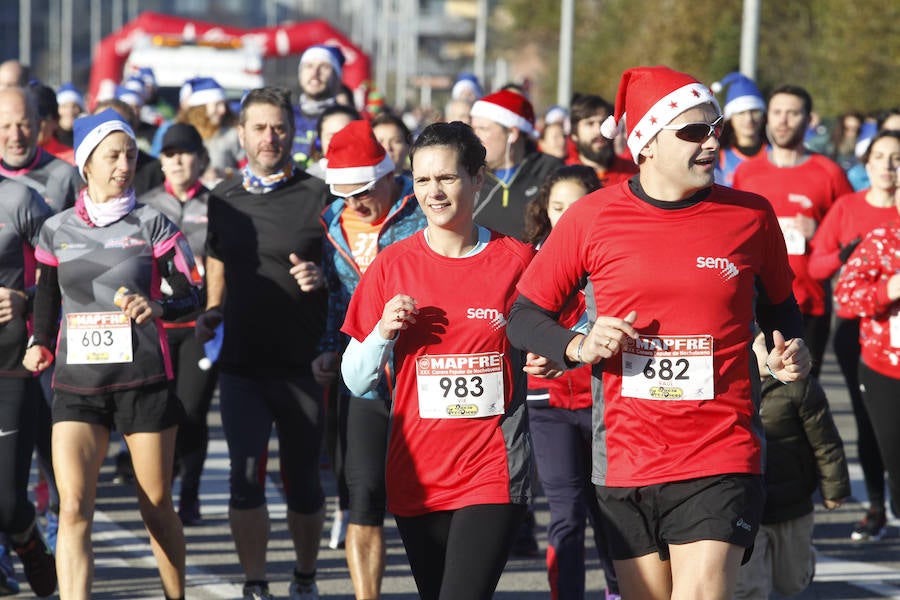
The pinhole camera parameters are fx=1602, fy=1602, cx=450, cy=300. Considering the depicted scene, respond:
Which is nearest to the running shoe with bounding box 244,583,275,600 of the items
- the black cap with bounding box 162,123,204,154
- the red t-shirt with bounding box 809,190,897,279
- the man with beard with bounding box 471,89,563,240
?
the man with beard with bounding box 471,89,563,240

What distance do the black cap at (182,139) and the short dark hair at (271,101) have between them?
1.61 meters

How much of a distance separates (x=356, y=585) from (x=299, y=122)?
5033 mm

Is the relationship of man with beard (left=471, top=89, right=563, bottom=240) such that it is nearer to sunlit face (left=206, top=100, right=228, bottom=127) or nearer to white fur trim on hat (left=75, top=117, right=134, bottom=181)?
white fur trim on hat (left=75, top=117, right=134, bottom=181)

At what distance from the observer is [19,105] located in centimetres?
732

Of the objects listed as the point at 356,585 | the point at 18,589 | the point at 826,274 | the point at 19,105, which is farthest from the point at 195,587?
the point at 826,274

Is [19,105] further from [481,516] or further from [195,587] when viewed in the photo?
[481,516]

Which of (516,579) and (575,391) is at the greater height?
(575,391)

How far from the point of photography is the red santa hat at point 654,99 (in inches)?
186

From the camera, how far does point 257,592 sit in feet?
22.8

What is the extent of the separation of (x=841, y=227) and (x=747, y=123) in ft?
5.20

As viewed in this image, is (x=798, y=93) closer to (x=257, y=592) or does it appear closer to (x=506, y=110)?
(x=506, y=110)

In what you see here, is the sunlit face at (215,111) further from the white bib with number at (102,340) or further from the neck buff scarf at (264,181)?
the white bib with number at (102,340)

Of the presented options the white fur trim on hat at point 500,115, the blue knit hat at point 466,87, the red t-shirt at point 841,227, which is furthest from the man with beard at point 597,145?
the blue knit hat at point 466,87

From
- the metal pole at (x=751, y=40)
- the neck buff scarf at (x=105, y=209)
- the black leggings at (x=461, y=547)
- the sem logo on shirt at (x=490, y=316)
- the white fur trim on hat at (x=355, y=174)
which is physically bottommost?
the black leggings at (x=461, y=547)
